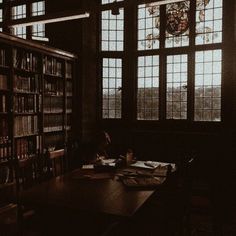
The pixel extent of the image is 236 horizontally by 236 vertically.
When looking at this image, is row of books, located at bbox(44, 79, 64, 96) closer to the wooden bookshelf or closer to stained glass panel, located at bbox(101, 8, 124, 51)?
the wooden bookshelf

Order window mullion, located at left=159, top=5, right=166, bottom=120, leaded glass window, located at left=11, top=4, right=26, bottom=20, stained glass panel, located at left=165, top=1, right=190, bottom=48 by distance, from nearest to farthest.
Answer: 1. stained glass panel, located at left=165, top=1, right=190, bottom=48
2. window mullion, located at left=159, top=5, right=166, bottom=120
3. leaded glass window, located at left=11, top=4, right=26, bottom=20

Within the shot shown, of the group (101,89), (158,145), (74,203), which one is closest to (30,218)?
(74,203)

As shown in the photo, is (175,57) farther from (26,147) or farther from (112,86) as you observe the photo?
(26,147)

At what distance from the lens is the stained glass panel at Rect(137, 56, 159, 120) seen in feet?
21.9

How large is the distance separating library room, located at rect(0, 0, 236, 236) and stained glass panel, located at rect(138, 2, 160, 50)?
0.02 meters

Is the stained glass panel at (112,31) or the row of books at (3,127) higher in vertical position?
the stained glass panel at (112,31)

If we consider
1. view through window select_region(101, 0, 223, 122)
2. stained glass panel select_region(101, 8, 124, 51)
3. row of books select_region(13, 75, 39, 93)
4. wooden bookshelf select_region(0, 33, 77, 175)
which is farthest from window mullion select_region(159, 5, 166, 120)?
row of books select_region(13, 75, 39, 93)

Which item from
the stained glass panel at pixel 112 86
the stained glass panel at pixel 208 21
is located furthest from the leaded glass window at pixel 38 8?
the stained glass panel at pixel 208 21

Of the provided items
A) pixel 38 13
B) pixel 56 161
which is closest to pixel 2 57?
pixel 56 161

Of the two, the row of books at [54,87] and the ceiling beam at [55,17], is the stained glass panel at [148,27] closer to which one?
the row of books at [54,87]

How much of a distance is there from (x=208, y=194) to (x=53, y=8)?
4.66 m

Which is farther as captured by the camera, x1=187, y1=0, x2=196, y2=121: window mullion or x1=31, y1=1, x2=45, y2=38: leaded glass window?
x1=31, y1=1, x2=45, y2=38: leaded glass window

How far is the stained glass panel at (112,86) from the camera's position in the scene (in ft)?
22.3

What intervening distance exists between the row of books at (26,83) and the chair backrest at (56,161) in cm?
162
